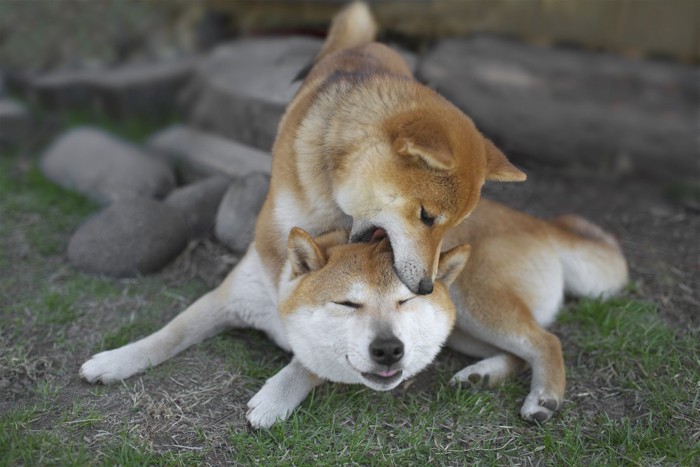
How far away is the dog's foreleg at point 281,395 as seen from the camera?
323cm

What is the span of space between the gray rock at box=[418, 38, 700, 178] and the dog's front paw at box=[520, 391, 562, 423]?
10.2 ft

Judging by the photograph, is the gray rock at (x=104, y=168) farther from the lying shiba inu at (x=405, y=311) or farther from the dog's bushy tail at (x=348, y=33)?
the lying shiba inu at (x=405, y=311)

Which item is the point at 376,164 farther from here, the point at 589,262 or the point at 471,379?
the point at 589,262

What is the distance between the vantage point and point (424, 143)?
9.55 ft

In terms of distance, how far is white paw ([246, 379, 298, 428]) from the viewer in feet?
10.5

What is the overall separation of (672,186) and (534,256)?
265cm

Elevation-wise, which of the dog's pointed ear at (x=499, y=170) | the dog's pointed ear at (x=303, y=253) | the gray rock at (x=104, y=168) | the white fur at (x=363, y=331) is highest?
the dog's pointed ear at (x=499, y=170)

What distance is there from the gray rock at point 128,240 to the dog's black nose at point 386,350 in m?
2.12

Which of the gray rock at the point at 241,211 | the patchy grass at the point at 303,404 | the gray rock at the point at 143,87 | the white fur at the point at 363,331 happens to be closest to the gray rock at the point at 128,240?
the patchy grass at the point at 303,404

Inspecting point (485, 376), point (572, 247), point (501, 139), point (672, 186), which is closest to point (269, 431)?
point (485, 376)

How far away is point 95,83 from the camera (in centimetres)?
675

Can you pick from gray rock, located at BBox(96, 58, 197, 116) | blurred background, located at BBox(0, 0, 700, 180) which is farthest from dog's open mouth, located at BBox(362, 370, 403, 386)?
gray rock, located at BBox(96, 58, 197, 116)

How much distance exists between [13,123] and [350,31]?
3.44 m

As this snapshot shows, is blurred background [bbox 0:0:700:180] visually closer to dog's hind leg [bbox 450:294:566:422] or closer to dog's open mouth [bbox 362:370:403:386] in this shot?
dog's hind leg [bbox 450:294:566:422]
